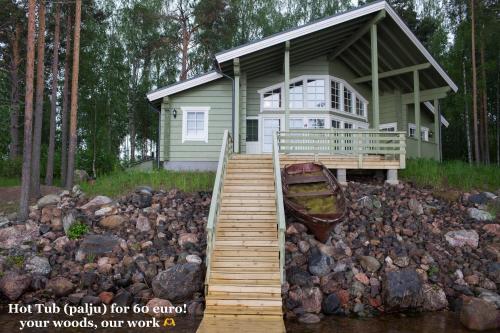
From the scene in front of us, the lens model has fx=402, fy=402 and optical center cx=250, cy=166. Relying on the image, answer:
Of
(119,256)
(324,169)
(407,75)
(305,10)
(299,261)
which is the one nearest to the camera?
(299,261)

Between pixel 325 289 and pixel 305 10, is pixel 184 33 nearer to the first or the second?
pixel 305 10

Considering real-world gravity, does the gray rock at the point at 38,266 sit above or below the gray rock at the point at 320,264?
below

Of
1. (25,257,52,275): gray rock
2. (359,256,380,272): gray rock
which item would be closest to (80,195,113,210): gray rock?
(25,257,52,275): gray rock

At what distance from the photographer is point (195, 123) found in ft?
47.9

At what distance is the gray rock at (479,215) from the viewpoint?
10.6 metres

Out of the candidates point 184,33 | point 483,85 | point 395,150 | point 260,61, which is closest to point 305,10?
point 184,33

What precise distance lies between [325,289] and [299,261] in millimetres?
841

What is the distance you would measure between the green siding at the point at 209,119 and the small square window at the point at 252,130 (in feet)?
3.18

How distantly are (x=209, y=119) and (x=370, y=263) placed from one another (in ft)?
27.0

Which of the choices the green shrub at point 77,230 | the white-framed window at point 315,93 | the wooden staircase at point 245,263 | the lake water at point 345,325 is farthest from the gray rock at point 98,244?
the white-framed window at point 315,93

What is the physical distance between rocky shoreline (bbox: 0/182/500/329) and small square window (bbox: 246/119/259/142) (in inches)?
174

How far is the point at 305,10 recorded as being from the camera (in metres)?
28.4

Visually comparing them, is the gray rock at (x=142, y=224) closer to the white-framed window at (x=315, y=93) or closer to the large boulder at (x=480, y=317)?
the large boulder at (x=480, y=317)

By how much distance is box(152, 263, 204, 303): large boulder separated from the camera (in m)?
7.62
